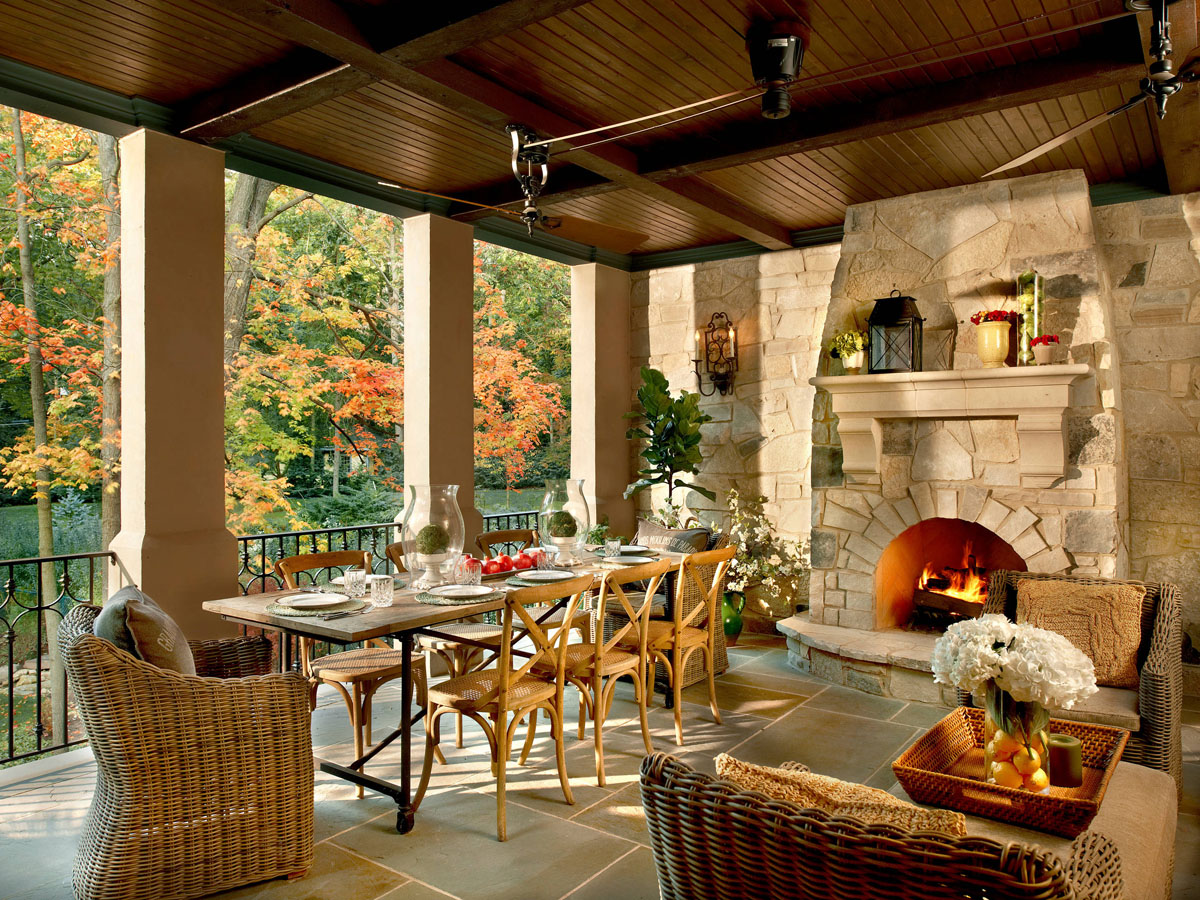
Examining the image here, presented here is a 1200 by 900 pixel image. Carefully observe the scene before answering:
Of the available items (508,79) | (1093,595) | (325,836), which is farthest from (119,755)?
(1093,595)

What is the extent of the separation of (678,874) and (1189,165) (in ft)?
14.2

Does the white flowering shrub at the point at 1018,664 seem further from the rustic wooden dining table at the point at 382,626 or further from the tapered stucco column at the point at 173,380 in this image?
the tapered stucco column at the point at 173,380

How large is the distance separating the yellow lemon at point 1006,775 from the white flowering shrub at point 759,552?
346 centimetres

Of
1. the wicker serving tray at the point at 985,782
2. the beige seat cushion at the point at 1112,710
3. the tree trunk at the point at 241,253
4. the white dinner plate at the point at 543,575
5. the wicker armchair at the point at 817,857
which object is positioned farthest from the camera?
the tree trunk at the point at 241,253

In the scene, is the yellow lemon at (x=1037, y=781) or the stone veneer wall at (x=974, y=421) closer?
the yellow lemon at (x=1037, y=781)

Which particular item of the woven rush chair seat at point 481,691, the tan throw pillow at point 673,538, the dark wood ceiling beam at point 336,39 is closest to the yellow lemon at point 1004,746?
the woven rush chair seat at point 481,691

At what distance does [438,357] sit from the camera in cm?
496

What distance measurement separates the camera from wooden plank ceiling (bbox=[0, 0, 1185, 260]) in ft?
9.26

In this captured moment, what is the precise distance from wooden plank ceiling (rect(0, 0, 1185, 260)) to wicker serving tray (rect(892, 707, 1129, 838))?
1.94 m

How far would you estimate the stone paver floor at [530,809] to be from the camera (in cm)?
252

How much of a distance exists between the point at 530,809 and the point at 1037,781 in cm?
174

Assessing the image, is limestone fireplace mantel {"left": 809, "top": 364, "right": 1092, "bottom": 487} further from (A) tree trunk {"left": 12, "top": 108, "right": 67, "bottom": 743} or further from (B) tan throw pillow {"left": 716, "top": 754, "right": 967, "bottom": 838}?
(A) tree trunk {"left": 12, "top": 108, "right": 67, "bottom": 743}

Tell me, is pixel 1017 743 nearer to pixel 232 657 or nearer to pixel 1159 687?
pixel 1159 687

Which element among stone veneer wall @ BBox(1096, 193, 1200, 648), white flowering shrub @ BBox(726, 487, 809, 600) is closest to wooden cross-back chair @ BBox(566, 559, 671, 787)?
white flowering shrub @ BBox(726, 487, 809, 600)
